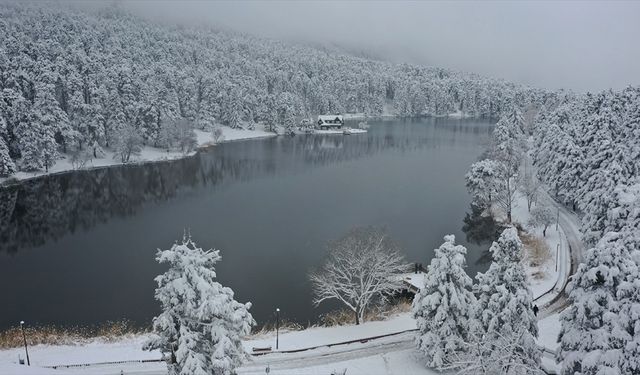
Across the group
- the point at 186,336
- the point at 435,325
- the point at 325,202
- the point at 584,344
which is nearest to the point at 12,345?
the point at 186,336

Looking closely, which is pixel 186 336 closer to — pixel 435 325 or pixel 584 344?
pixel 435 325

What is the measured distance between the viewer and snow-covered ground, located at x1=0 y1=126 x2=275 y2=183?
81650 millimetres

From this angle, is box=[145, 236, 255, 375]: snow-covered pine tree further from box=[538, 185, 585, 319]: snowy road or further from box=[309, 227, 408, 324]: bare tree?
box=[538, 185, 585, 319]: snowy road

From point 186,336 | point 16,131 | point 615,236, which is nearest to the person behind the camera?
point 186,336

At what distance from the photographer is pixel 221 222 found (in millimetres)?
60406

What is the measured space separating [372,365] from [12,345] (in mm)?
22682

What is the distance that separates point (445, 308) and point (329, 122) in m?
124

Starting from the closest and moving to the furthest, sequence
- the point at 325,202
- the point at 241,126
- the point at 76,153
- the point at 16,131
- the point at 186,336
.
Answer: the point at 186,336, the point at 325,202, the point at 16,131, the point at 76,153, the point at 241,126

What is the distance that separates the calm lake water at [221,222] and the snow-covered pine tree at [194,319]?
743 inches

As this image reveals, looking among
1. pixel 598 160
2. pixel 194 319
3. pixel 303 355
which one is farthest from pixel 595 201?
pixel 194 319

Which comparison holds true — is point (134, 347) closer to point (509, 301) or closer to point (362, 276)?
point (362, 276)

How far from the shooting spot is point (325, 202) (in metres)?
68.8

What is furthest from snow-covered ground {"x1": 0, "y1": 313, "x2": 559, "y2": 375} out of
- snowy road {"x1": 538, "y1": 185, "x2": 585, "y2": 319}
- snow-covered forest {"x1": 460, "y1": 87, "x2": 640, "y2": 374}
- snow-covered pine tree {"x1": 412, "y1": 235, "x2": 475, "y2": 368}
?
snow-covered forest {"x1": 460, "y1": 87, "x2": 640, "y2": 374}

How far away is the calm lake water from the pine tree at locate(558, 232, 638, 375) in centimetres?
2068
